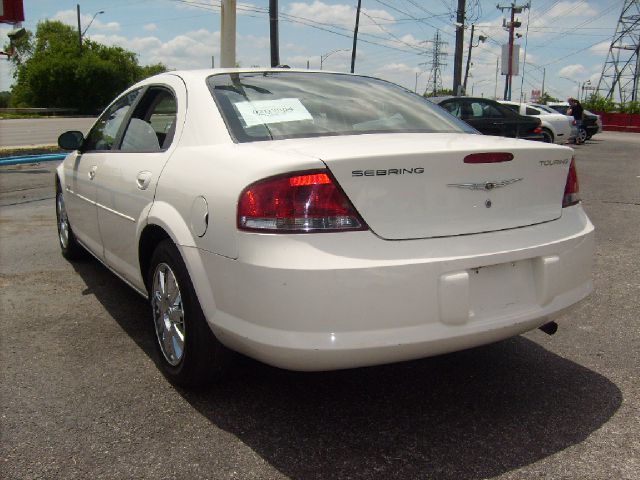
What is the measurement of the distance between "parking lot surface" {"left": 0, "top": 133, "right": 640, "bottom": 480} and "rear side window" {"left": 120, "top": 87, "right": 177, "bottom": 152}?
1.14 metres

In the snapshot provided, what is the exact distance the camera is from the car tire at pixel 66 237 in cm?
523

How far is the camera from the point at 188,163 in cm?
288

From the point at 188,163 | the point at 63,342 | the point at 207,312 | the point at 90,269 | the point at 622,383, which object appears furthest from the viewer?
the point at 90,269

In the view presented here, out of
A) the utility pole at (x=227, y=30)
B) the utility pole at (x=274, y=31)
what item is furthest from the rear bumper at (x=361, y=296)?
the utility pole at (x=274, y=31)

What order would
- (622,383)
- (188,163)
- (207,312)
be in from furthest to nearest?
(622,383), (188,163), (207,312)

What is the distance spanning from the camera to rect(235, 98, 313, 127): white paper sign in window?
9.55 ft

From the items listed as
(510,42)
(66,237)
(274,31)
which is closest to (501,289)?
(66,237)

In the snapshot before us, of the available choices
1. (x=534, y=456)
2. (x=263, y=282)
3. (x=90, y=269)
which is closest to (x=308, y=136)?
(x=263, y=282)

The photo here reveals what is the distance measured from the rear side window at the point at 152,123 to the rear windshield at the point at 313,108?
329 mm

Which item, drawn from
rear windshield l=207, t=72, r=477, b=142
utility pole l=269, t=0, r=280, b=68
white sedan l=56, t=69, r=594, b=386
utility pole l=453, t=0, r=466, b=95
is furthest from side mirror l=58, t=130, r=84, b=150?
utility pole l=453, t=0, r=466, b=95

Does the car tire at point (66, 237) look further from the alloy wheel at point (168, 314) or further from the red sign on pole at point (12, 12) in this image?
the red sign on pole at point (12, 12)

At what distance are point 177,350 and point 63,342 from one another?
1.03 meters

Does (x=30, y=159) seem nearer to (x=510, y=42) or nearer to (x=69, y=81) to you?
(x=510, y=42)

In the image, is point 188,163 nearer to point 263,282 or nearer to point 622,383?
point 263,282
